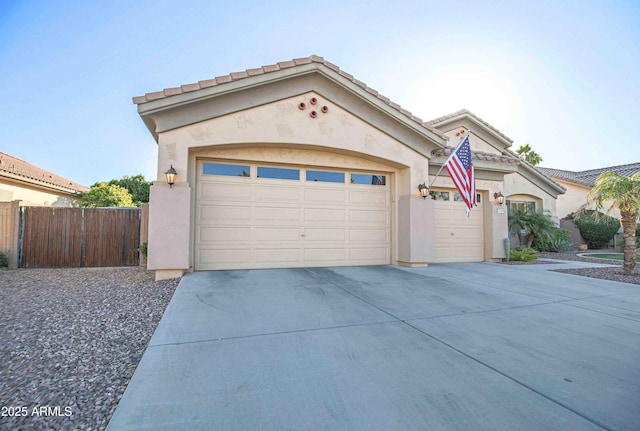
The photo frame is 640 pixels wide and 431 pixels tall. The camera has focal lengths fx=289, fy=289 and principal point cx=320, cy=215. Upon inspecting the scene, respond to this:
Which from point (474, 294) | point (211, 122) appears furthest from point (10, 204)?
point (474, 294)

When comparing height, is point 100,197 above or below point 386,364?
above

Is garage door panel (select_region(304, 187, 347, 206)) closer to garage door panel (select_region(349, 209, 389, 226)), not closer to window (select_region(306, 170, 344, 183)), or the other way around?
window (select_region(306, 170, 344, 183))

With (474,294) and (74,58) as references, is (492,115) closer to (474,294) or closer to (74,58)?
(474,294)

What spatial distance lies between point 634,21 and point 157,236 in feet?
46.0

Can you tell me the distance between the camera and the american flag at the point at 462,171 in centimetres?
733

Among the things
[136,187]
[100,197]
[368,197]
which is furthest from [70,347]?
[136,187]

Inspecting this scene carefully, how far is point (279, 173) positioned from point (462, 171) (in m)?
4.82

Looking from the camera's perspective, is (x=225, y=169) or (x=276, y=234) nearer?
(x=225, y=169)

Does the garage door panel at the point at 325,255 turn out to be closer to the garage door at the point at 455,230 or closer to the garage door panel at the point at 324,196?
the garage door panel at the point at 324,196

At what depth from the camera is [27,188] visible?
1333 centimetres

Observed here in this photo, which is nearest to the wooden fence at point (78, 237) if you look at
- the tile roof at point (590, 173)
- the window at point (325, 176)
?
the window at point (325, 176)

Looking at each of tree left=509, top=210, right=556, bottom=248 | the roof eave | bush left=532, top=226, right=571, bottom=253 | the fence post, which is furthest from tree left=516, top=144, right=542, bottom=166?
the fence post

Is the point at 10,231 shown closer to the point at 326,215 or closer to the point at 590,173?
the point at 326,215

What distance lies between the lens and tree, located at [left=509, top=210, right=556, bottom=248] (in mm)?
13039
